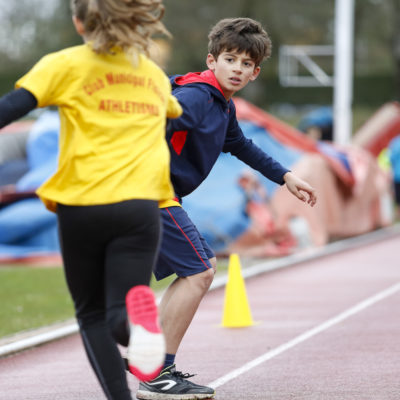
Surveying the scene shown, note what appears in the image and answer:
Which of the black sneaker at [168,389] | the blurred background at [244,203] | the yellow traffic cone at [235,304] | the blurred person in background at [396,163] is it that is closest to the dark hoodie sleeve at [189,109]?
the blurred background at [244,203]

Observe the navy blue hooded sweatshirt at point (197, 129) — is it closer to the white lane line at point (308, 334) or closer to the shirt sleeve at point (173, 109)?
the shirt sleeve at point (173, 109)

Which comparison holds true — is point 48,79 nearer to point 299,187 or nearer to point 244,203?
point 299,187

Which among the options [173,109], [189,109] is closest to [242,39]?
[189,109]

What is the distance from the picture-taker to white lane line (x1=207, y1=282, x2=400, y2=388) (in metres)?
6.38

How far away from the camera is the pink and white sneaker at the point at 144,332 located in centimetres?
392

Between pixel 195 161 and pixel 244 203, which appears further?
pixel 244 203

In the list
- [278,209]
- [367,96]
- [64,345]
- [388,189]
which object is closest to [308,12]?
[367,96]

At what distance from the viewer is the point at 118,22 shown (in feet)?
13.3

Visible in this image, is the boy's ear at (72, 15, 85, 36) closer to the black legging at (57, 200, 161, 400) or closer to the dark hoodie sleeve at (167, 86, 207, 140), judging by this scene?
the black legging at (57, 200, 161, 400)

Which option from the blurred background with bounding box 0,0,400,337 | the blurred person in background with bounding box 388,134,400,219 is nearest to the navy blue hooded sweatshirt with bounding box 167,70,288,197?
the blurred background with bounding box 0,0,400,337

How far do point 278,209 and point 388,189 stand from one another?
238 inches

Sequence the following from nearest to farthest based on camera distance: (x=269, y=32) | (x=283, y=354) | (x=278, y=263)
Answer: (x=283, y=354) → (x=278, y=263) → (x=269, y=32)

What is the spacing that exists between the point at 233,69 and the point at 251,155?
0.68m

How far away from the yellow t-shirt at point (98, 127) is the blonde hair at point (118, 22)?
0.23 feet
